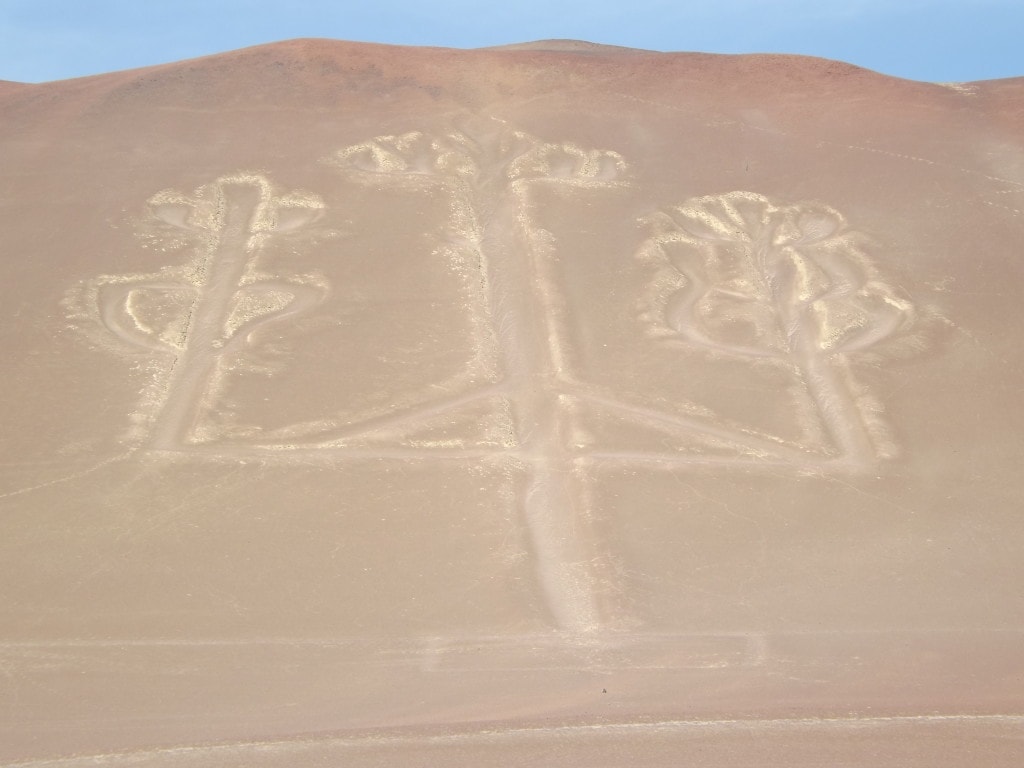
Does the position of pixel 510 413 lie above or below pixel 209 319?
below

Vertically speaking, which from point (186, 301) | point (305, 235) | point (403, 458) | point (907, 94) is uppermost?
point (907, 94)

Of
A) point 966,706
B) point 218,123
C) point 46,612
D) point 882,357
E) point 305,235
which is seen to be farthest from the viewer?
point 218,123

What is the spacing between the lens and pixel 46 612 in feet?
26.7

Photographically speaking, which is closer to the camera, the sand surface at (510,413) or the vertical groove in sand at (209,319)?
the sand surface at (510,413)

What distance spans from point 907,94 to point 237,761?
14820 millimetres

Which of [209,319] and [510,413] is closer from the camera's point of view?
[510,413]

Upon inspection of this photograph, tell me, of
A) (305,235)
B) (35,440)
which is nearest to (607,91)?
(305,235)

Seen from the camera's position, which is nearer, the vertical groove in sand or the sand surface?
the sand surface

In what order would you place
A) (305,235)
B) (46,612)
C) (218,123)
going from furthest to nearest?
(218,123) < (305,235) < (46,612)

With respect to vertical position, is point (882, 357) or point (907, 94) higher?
point (907, 94)

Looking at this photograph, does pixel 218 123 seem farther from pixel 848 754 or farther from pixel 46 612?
pixel 848 754

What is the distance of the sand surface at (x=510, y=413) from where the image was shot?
6754 mm

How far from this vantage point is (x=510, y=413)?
1122 centimetres

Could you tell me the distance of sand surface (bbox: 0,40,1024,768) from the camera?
22.2 ft
